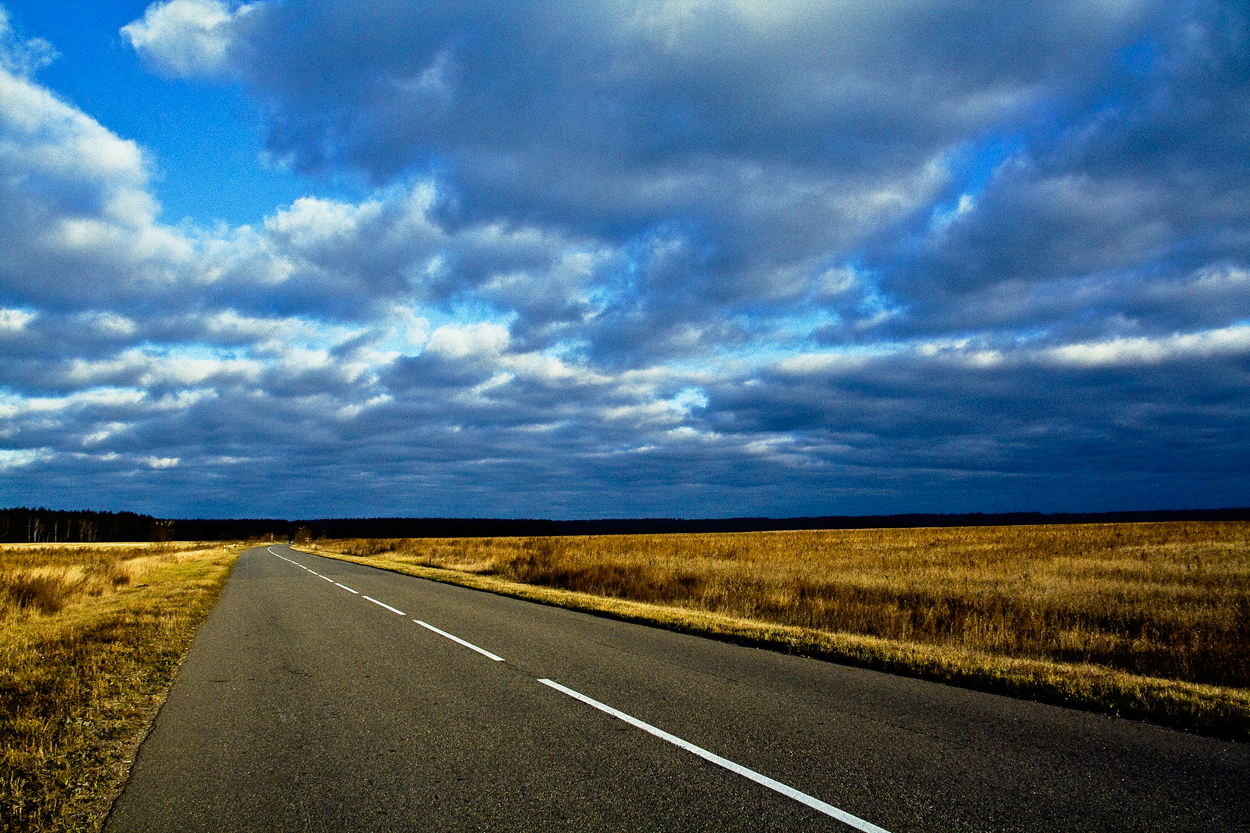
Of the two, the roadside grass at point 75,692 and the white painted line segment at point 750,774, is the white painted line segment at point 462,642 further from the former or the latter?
the roadside grass at point 75,692

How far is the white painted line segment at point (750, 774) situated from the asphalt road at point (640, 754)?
2 cm

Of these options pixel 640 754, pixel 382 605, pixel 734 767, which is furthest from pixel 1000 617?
pixel 382 605

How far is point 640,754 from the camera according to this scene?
5793mm

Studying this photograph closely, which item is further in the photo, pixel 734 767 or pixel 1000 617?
pixel 1000 617

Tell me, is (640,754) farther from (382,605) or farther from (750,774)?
(382,605)

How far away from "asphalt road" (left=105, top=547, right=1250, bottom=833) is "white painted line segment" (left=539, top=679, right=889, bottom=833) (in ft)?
0.07

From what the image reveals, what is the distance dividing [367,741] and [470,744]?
101 cm

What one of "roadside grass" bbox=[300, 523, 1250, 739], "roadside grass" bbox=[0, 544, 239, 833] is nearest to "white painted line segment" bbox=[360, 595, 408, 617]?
"roadside grass" bbox=[0, 544, 239, 833]

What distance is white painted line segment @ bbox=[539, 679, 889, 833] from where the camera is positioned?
14.6 feet

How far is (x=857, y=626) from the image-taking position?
1484cm

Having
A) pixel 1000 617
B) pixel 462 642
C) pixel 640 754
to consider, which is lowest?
pixel 1000 617

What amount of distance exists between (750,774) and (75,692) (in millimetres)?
7885

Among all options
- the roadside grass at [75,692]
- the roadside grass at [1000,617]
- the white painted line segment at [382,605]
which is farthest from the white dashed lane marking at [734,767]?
the white painted line segment at [382,605]

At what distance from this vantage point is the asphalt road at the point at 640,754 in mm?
4648
